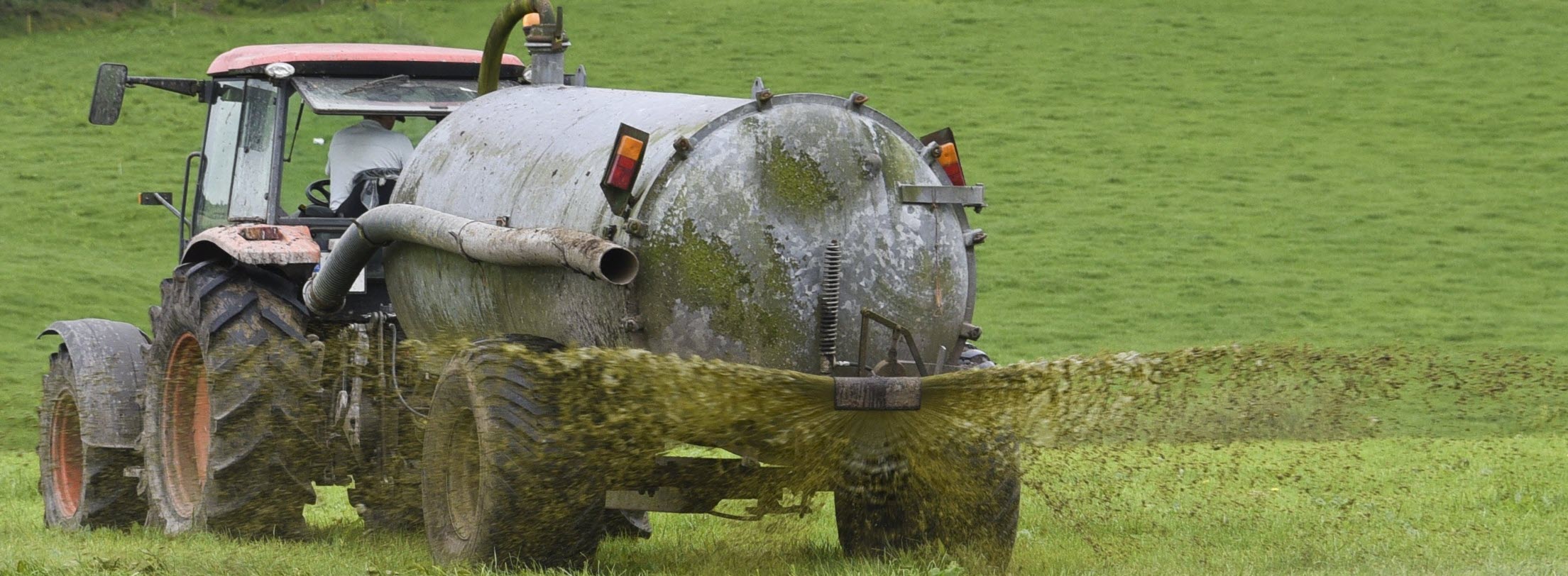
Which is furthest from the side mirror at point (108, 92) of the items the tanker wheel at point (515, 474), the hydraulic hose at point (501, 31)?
the tanker wheel at point (515, 474)

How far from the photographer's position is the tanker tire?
31.1ft

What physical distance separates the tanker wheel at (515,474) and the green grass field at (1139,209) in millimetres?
353

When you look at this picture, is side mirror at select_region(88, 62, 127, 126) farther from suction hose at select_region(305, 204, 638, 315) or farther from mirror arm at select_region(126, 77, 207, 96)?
suction hose at select_region(305, 204, 638, 315)

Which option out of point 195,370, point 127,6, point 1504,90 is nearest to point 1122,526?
point 195,370

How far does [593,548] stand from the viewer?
6801 millimetres

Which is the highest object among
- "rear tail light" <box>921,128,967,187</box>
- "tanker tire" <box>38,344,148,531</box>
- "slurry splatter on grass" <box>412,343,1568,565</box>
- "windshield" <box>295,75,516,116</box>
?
"rear tail light" <box>921,128,967,187</box>

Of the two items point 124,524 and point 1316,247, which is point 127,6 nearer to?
point 1316,247

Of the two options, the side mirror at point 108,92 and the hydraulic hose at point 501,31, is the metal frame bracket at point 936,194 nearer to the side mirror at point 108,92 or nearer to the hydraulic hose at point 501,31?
the hydraulic hose at point 501,31

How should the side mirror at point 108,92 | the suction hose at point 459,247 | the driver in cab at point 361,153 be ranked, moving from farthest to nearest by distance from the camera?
1. the driver in cab at point 361,153
2. the side mirror at point 108,92
3. the suction hose at point 459,247

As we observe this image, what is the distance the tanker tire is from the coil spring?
4640mm

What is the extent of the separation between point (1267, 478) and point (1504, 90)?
30.1 meters

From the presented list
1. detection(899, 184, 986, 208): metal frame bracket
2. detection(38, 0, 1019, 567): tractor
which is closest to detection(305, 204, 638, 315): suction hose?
detection(38, 0, 1019, 567): tractor

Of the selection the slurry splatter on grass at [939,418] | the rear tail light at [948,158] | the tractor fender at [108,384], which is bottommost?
the tractor fender at [108,384]

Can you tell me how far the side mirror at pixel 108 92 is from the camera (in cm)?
899
